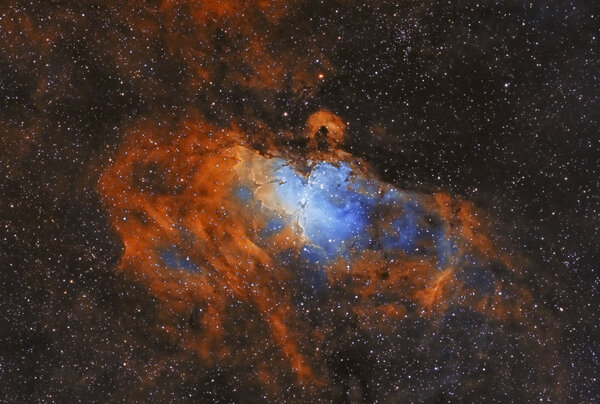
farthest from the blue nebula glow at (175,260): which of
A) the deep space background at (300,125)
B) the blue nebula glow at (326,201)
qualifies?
the blue nebula glow at (326,201)

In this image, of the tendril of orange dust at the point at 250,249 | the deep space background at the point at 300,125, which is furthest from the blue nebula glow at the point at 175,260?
the deep space background at the point at 300,125

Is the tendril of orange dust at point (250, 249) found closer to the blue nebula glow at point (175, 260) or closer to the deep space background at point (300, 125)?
the blue nebula glow at point (175, 260)

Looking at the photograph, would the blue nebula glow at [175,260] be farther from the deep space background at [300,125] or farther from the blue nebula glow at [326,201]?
the blue nebula glow at [326,201]

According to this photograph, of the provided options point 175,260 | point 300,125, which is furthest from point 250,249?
point 300,125

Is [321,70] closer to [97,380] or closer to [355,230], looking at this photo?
Answer: [355,230]

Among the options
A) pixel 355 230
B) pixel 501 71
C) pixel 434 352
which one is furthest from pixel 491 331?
pixel 501 71

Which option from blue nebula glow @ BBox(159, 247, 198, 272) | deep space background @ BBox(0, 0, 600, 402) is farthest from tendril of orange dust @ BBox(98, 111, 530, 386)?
deep space background @ BBox(0, 0, 600, 402)

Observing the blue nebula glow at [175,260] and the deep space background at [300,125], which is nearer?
the deep space background at [300,125]

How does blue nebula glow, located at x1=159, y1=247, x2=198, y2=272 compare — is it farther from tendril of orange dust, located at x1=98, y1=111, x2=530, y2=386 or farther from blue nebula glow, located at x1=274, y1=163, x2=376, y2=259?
blue nebula glow, located at x1=274, y1=163, x2=376, y2=259
